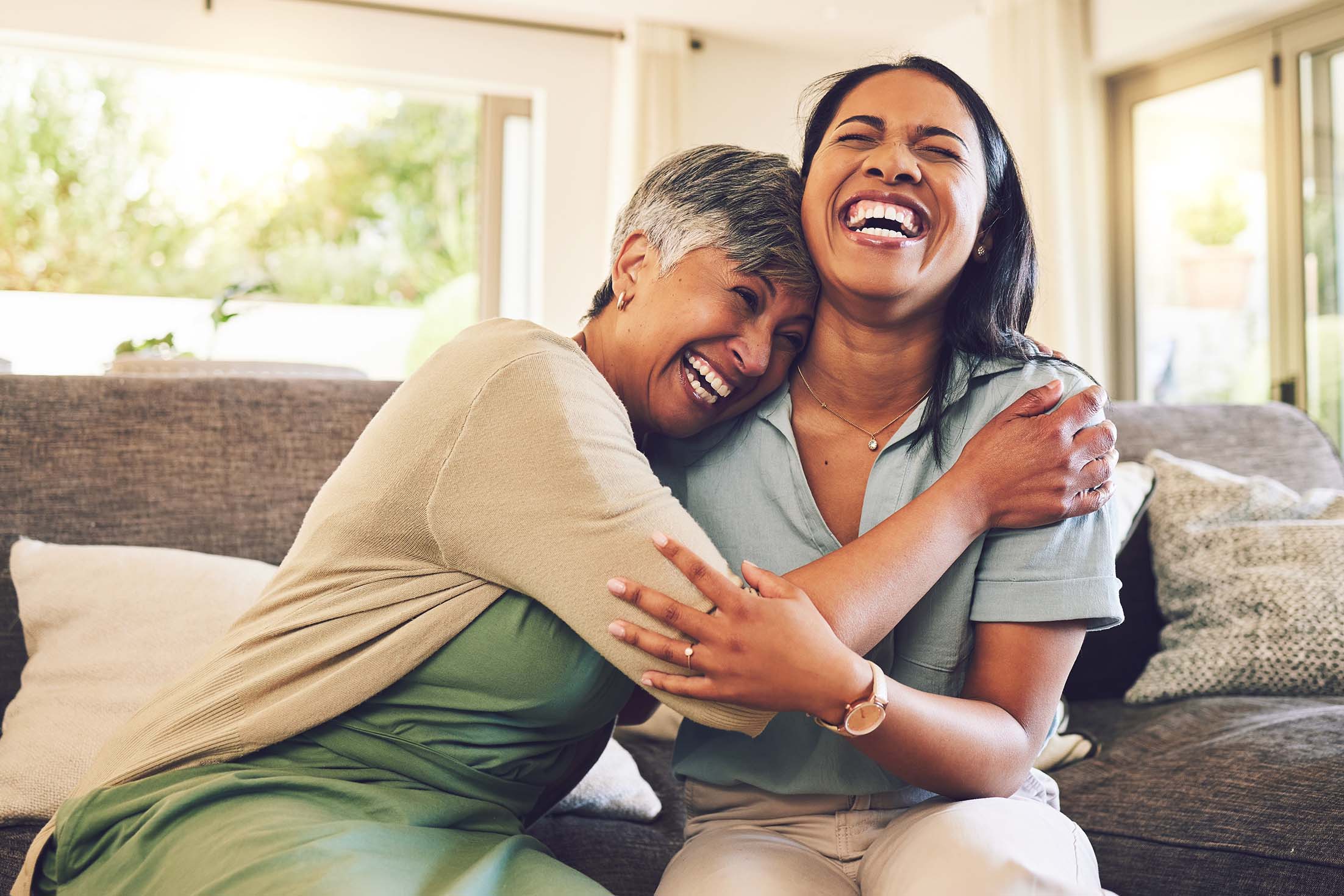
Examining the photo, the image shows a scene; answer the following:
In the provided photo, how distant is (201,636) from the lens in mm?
1485

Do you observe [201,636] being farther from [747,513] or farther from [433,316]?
[433,316]

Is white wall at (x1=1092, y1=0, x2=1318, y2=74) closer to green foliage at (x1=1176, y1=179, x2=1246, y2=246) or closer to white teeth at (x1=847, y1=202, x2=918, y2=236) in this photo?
green foliage at (x1=1176, y1=179, x2=1246, y2=246)

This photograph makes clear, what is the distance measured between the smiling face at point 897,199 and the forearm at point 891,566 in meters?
0.25

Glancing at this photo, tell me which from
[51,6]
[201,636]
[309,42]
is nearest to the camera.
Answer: [201,636]

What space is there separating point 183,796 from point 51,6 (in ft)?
17.8

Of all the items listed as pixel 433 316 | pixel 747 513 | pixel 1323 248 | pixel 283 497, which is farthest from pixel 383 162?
pixel 747 513

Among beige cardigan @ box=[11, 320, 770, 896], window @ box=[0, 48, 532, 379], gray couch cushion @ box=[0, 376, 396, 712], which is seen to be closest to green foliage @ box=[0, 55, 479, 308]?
window @ box=[0, 48, 532, 379]

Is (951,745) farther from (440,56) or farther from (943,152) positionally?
(440,56)

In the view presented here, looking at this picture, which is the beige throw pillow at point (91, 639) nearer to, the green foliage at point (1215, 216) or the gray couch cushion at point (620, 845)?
the gray couch cushion at point (620, 845)

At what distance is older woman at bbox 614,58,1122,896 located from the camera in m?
0.98

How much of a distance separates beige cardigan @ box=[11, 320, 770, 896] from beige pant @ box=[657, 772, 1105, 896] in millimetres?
162

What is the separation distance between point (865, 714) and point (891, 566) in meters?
0.15

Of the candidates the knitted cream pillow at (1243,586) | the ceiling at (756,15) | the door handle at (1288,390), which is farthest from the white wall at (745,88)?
the knitted cream pillow at (1243,586)

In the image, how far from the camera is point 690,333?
1.23 meters
